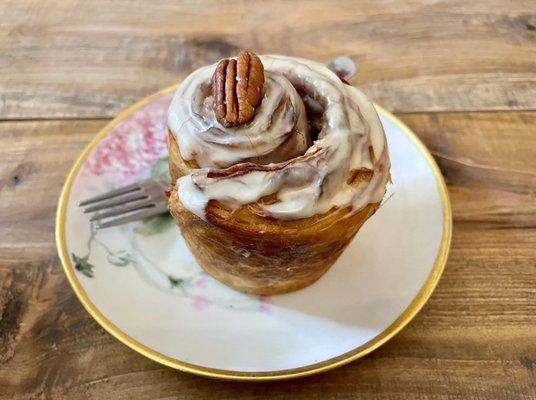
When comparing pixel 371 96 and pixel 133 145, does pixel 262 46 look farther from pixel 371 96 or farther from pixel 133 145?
pixel 133 145

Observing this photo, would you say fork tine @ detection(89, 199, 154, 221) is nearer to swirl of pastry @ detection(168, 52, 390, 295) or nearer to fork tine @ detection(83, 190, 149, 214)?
fork tine @ detection(83, 190, 149, 214)

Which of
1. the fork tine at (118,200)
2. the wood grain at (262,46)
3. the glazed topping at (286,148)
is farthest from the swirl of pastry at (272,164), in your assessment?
the wood grain at (262,46)

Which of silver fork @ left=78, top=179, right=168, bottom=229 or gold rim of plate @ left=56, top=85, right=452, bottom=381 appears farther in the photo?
silver fork @ left=78, top=179, right=168, bottom=229

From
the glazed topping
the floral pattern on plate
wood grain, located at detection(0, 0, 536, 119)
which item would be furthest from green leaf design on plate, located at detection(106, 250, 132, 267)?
wood grain, located at detection(0, 0, 536, 119)

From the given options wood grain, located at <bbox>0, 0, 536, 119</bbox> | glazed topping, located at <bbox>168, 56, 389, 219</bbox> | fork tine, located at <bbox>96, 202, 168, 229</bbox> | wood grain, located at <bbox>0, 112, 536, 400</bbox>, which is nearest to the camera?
glazed topping, located at <bbox>168, 56, 389, 219</bbox>

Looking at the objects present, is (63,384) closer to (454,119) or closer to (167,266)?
(167,266)

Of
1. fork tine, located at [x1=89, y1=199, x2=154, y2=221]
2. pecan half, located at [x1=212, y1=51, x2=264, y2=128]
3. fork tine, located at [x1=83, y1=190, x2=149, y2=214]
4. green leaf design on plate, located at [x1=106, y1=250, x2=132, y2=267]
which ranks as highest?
pecan half, located at [x1=212, y1=51, x2=264, y2=128]

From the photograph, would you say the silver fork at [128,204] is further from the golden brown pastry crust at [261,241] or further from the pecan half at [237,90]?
the pecan half at [237,90]

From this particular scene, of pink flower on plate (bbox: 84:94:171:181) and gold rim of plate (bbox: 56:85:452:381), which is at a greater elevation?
pink flower on plate (bbox: 84:94:171:181)
